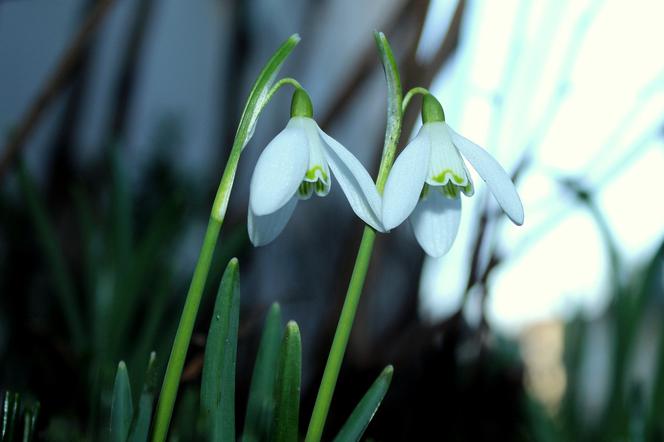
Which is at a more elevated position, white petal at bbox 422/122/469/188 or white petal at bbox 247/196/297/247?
white petal at bbox 422/122/469/188

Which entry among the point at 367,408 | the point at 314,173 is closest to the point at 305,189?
the point at 314,173

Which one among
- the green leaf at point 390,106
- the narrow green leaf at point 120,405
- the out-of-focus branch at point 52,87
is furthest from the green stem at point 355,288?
the out-of-focus branch at point 52,87

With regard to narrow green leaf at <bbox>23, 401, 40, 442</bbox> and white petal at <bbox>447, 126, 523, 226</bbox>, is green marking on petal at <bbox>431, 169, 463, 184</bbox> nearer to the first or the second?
white petal at <bbox>447, 126, 523, 226</bbox>

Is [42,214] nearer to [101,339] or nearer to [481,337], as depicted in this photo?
[101,339]

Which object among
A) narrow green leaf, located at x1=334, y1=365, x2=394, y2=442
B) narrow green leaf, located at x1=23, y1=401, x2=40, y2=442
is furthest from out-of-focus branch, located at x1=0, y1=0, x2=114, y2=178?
narrow green leaf, located at x1=334, y1=365, x2=394, y2=442

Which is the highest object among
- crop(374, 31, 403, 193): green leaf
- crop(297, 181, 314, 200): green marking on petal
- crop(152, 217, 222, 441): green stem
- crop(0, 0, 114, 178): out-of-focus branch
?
crop(0, 0, 114, 178): out-of-focus branch

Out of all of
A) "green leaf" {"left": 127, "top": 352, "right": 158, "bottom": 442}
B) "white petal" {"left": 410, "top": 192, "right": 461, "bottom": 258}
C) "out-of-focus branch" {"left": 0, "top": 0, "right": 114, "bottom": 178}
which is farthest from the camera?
"out-of-focus branch" {"left": 0, "top": 0, "right": 114, "bottom": 178}
